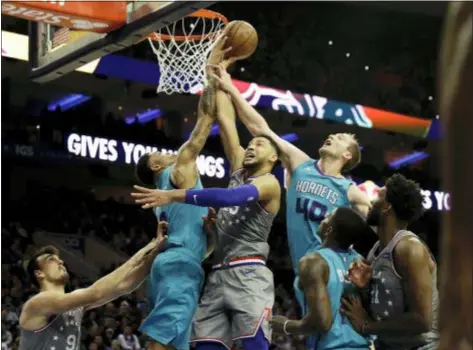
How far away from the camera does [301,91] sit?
55.7ft

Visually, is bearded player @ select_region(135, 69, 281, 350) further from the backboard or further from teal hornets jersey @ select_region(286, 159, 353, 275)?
the backboard

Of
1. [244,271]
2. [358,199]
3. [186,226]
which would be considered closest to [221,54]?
[186,226]

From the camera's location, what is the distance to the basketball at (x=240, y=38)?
5.22 meters

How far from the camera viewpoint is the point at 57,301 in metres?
4.82

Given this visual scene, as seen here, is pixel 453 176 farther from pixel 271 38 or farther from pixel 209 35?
pixel 271 38

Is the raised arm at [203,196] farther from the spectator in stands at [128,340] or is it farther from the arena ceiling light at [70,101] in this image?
the arena ceiling light at [70,101]

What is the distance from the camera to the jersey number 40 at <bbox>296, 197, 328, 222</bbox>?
497 centimetres

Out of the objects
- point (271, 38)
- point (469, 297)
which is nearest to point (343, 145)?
point (469, 297)

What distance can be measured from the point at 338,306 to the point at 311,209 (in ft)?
4.74

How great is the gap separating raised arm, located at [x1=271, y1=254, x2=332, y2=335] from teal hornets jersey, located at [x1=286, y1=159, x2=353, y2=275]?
4.83ft

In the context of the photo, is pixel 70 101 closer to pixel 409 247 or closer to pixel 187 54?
pixel 187 54

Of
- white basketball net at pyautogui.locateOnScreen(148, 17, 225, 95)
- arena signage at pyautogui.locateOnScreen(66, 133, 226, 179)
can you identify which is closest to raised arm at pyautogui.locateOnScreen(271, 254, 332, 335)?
white basketball net at pyautogui.locateOnScreen(148, 17, 225, 95)

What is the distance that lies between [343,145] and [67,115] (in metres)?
10.5

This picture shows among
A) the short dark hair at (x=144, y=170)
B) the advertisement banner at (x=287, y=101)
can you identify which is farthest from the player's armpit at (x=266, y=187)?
the advertisement banner at (x=287, y=101)
